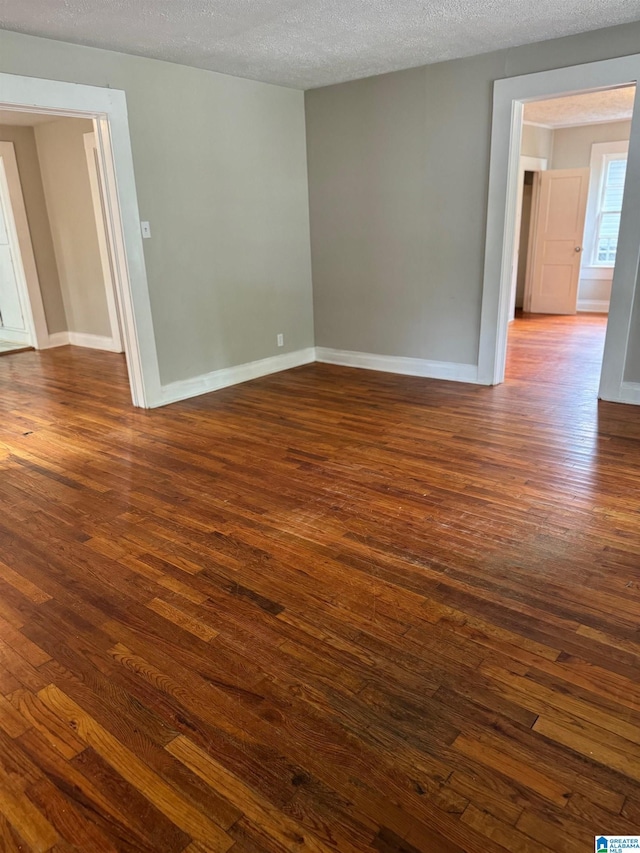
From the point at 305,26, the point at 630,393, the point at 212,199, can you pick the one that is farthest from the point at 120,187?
the point at 630,393

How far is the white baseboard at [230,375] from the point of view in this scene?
16.1 ft

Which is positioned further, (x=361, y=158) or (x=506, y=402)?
(x=361, y=158)

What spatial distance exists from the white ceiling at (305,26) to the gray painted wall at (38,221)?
11.2ft

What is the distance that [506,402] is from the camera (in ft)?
15.1

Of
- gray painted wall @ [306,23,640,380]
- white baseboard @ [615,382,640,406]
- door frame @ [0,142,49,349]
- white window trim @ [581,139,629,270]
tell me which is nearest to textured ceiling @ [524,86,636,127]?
white window trim @ [581,139,629,270]

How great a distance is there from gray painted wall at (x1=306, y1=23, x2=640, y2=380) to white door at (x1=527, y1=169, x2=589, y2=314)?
4.48 meters

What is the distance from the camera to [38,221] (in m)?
6.97

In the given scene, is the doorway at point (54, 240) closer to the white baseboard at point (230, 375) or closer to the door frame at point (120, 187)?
the white baseboard at point (230, 375)

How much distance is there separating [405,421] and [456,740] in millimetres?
2796

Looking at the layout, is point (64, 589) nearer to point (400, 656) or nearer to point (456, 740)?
point (400, 656)

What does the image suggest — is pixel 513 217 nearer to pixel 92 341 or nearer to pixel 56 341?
pixel 92 341

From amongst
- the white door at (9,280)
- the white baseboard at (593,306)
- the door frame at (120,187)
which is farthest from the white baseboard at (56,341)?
the white baseboard at (593,306)

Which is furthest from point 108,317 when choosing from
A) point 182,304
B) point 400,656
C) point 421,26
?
point 400,656

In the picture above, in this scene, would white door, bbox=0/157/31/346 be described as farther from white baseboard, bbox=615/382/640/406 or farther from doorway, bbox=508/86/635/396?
white baseboard, bbox=615/382/640/406
